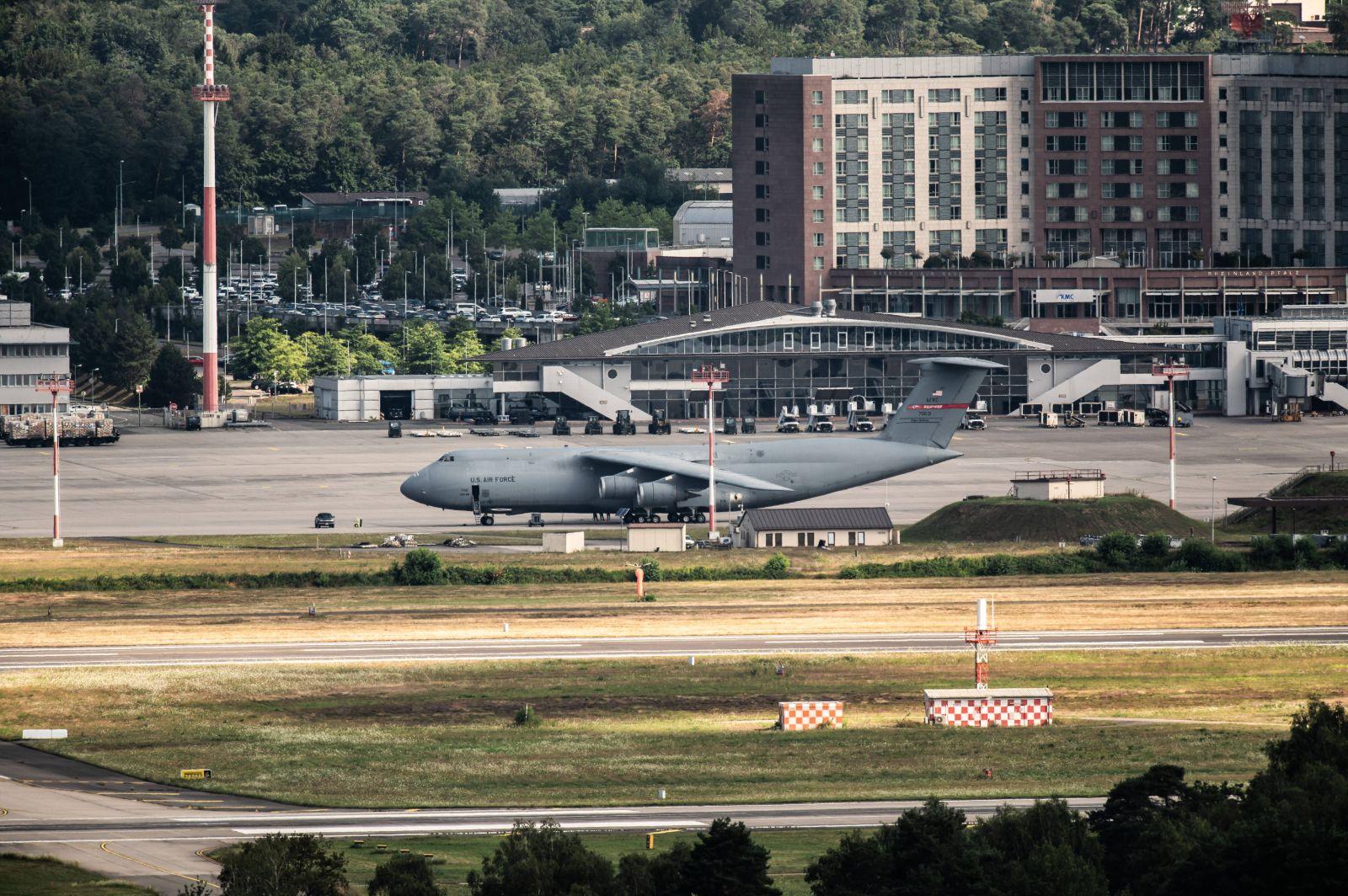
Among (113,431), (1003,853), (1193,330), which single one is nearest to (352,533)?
(113,431)

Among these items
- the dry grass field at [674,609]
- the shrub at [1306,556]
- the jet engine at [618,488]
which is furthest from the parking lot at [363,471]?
the dry grass field at [674,609]

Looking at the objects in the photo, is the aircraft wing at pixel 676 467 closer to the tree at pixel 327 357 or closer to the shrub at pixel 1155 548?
the shrub at pixel 1155 548

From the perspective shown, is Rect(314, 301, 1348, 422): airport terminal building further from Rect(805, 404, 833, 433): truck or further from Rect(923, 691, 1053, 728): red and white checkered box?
Rect(923, 691, 1053, 728): red and white checkered box

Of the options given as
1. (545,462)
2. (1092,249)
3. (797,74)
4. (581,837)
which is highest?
(797,74)

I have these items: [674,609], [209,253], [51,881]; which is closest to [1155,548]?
[674,609]

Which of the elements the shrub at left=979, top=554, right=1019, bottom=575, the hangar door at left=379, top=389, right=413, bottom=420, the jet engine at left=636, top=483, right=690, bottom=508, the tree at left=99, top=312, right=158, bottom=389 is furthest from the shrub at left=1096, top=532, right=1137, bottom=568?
the tree at left=99, top=312, right=158, bottom=389

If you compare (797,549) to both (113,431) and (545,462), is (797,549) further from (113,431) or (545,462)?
(113,431)
